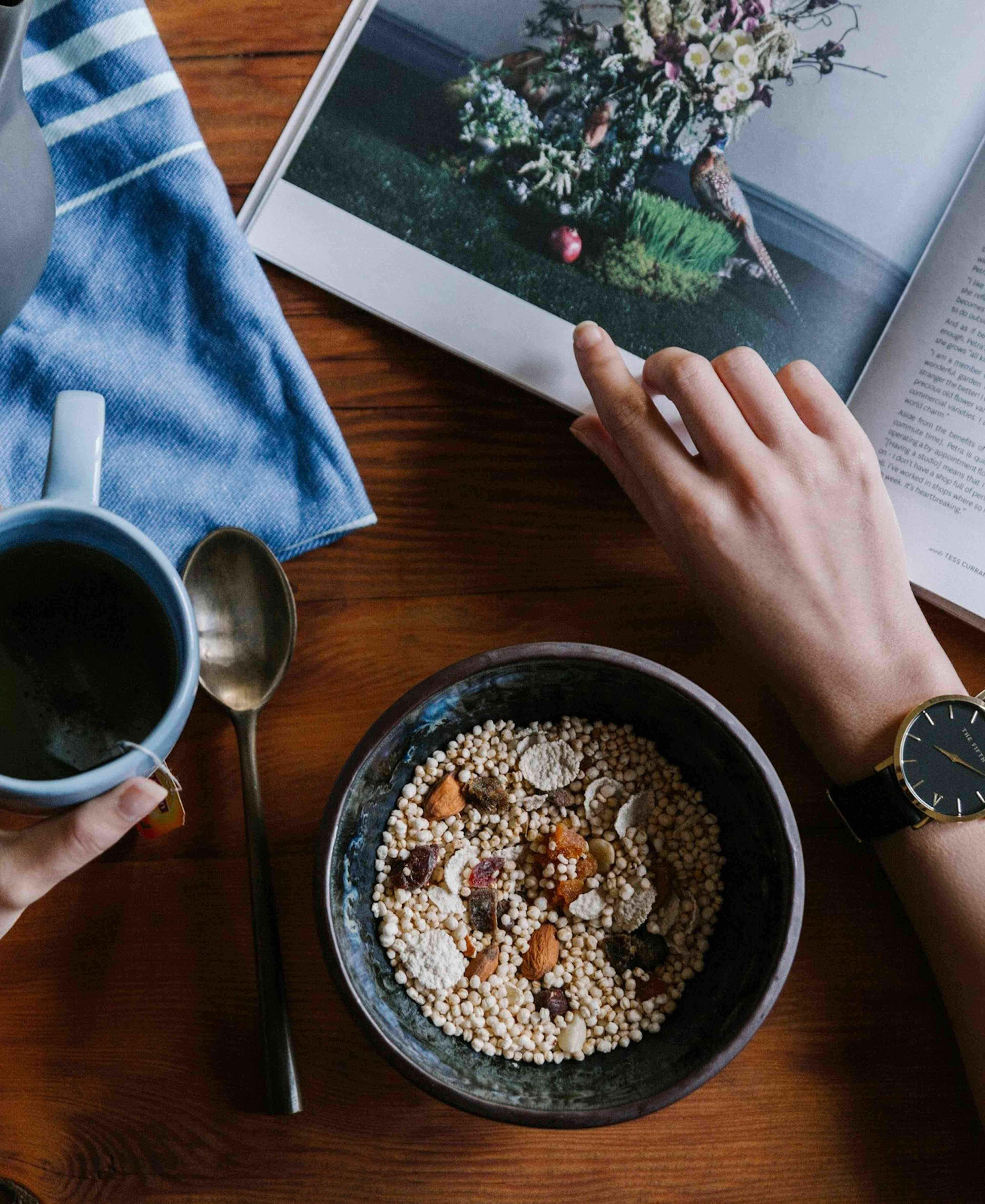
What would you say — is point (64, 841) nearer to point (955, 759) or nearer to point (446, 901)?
point (446, 901)

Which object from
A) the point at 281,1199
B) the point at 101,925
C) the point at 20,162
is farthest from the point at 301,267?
the point at 281,1199

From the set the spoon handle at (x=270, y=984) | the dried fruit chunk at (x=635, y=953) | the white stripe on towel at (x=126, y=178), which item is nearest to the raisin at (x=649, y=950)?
the dried fruit chunk at (x=635, y=953)

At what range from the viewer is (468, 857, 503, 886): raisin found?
22.7 inches

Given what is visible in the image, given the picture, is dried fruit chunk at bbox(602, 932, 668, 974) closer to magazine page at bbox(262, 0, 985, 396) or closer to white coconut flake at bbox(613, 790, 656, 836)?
white coconut flake at bbox(613, 790, 656, 836)

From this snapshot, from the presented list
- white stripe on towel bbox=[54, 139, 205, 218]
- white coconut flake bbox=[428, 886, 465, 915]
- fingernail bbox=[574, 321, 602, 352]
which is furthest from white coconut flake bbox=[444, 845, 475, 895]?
white stripe on towel bbox=[54, 139, 205, 218]

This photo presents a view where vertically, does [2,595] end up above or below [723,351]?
below

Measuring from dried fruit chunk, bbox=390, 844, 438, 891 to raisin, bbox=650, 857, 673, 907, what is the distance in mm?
135

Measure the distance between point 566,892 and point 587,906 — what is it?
0.02m

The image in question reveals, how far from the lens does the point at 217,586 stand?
24.0 inches

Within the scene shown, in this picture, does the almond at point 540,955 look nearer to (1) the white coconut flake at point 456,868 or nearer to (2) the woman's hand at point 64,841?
(1) the white coconut flake at point 456,868

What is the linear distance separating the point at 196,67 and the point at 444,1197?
75cm

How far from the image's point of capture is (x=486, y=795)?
22.9 inches

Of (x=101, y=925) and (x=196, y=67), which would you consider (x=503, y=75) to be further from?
(x=101, y=925)

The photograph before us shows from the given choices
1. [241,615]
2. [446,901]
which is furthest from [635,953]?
[241,615]
